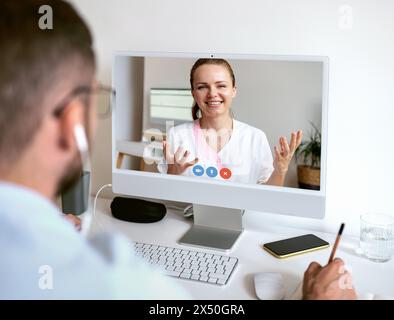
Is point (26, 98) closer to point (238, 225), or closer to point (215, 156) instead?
point (215, 156)

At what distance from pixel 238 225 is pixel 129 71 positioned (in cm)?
56

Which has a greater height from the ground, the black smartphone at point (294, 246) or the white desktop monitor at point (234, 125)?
the white desktop monitor at point (234, 125)

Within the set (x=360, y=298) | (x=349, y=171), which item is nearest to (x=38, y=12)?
(x=360, y=298)

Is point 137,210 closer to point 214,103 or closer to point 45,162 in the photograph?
point 214,103

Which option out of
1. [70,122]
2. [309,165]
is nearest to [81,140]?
[70,122]

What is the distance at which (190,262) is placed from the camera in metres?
1.23

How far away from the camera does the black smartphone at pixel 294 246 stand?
1304 millimetres

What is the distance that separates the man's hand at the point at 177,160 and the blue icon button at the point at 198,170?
2 cm

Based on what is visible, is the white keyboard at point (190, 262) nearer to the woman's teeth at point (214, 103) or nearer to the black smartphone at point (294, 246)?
the black smartphone at point (294, 246)

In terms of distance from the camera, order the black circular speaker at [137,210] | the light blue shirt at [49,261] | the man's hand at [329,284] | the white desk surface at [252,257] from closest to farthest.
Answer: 1. the light blue shirt at [49,261]
2. the man's hand at [329,284]
3. the white desk surface at [252,257]
4. the black circular speaker at [137,210]

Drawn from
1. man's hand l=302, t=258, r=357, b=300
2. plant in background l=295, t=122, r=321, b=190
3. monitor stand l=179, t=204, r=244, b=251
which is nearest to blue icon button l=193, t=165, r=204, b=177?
monitor stand l=179, t=204, r=244, b=251

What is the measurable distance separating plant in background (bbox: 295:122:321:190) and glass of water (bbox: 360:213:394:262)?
0.71 feet

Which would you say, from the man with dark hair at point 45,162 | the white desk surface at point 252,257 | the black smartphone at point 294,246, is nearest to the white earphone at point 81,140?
the man with dark hair at point 45,162
